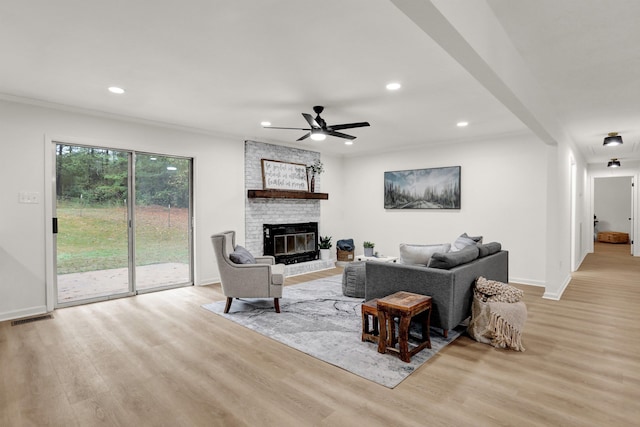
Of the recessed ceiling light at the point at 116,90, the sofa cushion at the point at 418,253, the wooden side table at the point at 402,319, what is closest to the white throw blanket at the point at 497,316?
the wooden side table at the point at 402,319

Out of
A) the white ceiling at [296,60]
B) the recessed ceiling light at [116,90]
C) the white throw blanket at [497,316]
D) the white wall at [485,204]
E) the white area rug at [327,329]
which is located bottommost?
the white area rug at [327,329]

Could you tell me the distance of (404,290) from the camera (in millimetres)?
3422

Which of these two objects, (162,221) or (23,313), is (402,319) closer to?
(162,221)

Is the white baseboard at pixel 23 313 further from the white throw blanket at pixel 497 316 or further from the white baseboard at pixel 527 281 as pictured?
the white baseboard at pixel 527 281

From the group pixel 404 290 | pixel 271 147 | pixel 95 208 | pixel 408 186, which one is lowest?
pixel 404 290

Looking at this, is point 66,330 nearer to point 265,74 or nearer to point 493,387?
point 265,74

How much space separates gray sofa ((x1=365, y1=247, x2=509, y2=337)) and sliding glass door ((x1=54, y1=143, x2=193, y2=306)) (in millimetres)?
3339

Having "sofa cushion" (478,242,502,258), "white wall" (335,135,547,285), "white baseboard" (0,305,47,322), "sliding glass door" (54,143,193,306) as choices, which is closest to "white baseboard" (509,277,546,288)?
"white wall" (335,135,547,285)

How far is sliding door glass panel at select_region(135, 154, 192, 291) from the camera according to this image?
5039 millimetres

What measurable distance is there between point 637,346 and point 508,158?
11.3ft

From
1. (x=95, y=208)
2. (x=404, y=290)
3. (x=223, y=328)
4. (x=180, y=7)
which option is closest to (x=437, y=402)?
(x=404, y=290)

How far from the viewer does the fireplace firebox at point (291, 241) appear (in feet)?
21.0

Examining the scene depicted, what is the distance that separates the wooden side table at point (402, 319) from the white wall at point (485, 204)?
137 inches

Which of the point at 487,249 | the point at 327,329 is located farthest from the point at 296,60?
the point at 487,249
